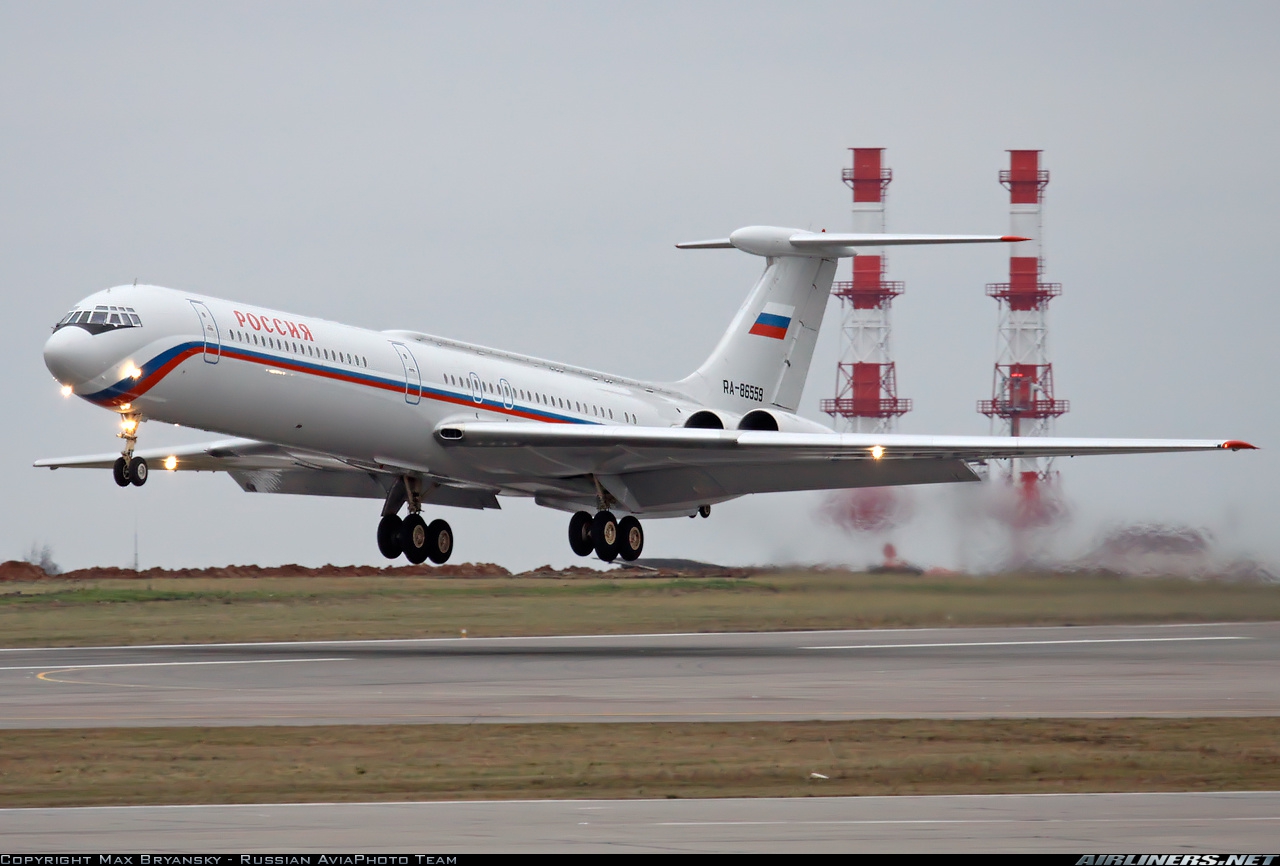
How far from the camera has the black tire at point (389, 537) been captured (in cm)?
3372

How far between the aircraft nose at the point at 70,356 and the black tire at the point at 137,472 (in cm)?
145

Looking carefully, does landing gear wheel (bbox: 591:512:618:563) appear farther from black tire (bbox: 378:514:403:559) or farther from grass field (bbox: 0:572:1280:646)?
black tire (bbox: 378:514:403:559)

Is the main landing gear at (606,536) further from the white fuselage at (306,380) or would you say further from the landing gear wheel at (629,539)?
the white fuselage at (306,380)

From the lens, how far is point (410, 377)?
99.1 feet

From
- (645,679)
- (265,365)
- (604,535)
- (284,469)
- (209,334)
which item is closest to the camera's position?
(645,679)

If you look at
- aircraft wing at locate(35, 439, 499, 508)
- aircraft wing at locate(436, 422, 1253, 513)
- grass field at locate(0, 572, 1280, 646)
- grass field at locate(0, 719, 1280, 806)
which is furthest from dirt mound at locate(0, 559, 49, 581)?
grass field at locate(0, 719, 1280, 806)

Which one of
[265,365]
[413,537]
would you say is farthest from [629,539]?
[265,365]

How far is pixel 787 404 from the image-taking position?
39031mm

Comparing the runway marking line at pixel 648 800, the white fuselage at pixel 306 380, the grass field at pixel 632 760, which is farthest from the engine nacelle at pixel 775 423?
the runway marking line at pixel 648 800

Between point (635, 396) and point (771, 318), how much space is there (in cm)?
450

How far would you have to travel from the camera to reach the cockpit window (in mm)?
25656

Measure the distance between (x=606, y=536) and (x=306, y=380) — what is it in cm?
824

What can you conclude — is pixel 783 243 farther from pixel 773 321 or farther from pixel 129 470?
pixel 129 470

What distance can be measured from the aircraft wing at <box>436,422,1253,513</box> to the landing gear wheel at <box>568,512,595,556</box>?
604 mm
